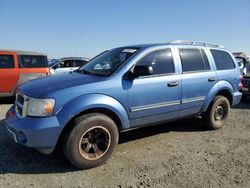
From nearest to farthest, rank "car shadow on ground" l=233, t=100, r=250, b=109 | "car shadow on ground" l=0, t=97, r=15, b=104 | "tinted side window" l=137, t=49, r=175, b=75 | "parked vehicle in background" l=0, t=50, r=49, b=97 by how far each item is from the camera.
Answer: "tinted side window" l=137, t=49, r=175, b=75 → "parked vehicle in background" l=0, t=50, r=49, b=97 → "car shadow on ground" l=233, t=100, r=250, b=109 → "car shadow on ground" l=0, t=97, r=15, b=104

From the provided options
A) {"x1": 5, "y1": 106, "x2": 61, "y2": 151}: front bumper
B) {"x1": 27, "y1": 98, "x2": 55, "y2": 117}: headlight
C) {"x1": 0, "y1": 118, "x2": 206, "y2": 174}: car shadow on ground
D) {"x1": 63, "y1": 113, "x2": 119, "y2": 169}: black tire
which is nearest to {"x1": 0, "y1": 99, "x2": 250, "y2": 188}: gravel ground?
{"x1": 0, "y1": 118, "x2": 206, "y2": 174}: car shadow on ground

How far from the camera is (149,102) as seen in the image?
4.42 m

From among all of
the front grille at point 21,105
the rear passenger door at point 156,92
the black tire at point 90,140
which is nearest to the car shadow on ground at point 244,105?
the rear passenger door at point 156,92

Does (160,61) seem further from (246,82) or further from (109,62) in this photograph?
(246,82)

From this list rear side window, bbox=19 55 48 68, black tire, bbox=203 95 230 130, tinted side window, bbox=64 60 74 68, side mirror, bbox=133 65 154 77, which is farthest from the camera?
tinted side window, bbox=64 60 74 68

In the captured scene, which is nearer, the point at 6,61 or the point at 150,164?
the point at 150,164

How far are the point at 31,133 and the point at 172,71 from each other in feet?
8.70

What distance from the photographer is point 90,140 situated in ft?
12.9

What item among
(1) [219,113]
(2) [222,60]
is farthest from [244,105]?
(2) [222,60]

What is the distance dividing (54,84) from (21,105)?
0.56 metres

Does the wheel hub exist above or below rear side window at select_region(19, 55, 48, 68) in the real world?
below

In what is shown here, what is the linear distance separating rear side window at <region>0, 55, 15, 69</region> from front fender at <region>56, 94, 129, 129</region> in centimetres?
584

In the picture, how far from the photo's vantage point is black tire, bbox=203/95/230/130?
224 inches

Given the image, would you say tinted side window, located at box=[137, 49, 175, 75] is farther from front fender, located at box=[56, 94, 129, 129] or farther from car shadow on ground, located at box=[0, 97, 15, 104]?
car shadow on ground, located at box=[0, 97, 15, 104]
